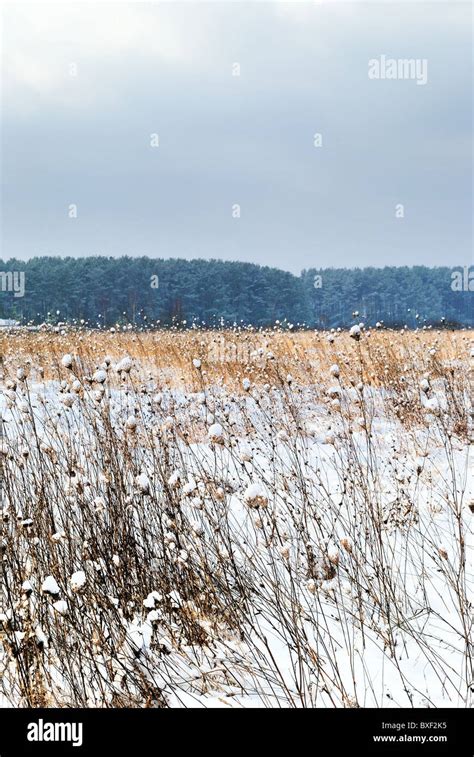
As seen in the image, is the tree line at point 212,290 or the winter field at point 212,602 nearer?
the winter field at point 212,602

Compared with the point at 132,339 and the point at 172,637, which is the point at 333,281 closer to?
the point at 132,339

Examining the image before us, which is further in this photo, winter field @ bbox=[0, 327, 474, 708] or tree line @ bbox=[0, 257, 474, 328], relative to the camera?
tree line @ bbox=[0, 257, 474, 328]

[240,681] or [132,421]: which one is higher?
[132,421]

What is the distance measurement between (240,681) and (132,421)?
115cm

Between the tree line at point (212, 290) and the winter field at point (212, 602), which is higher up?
the tree line at point (212, 290)

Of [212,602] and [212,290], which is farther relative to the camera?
[212,290]

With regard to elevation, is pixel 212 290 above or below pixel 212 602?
above

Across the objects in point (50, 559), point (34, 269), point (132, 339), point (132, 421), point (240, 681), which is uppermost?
point (34, 269)

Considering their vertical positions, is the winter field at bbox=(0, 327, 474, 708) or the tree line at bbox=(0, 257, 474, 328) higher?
the tree line at bbox=(0, 257, 474, 328)

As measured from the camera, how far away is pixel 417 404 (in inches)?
244

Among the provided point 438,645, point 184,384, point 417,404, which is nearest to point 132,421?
point 438,645
